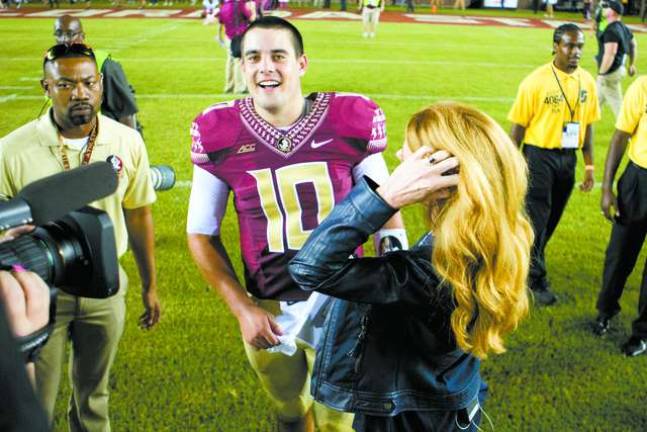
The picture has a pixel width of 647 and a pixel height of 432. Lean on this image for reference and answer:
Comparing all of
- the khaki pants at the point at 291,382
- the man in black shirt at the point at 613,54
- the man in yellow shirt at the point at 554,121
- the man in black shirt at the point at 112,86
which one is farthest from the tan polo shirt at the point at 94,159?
the man in black shirt at the point at 613,54

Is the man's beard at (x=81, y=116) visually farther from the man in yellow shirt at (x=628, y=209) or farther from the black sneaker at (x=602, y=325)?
the black sneaker at (x=602, y=325)

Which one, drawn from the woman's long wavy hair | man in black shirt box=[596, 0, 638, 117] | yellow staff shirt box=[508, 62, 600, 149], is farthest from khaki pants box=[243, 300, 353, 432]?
man in black shirt box=[596, 0, 638, 117]

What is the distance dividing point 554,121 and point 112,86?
314 centimetres

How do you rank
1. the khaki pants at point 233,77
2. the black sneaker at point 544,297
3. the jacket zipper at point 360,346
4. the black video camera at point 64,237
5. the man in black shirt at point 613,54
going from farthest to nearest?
the khaki pants at point 233,77
the man in black shirt at point 613,54
the black sneaker at point 544,297
the jacket zipper at point 360,346
the black video camera at point 64,237

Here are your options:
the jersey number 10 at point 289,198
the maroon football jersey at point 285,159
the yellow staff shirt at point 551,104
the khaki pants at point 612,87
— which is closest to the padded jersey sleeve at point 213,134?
the maroon football jersey at point 285,159

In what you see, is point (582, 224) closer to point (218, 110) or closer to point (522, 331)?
point (522, 331)

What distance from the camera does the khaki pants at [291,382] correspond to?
2635mm

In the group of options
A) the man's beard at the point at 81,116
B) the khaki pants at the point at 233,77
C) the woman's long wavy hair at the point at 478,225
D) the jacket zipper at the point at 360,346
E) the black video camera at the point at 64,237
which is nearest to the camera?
the black video camera at the point at 64,237

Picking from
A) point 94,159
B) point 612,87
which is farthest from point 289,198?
point 612,87

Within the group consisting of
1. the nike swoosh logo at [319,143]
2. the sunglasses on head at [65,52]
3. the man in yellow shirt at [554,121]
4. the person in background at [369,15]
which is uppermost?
the sunglasses on head at [65,52]

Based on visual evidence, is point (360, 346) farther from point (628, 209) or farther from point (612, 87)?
point (612, 87)

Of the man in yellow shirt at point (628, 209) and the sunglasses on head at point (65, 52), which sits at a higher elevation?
the sunglasses on head at point (65, 52)

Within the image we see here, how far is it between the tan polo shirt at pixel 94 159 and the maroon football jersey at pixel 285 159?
48cm

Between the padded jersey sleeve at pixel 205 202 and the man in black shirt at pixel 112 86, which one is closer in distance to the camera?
the padded jersey sleeve at pixel 205 202
